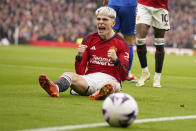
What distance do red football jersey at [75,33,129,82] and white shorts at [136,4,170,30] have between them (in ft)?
6.93

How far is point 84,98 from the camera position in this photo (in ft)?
22.1

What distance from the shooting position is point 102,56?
7168 mm

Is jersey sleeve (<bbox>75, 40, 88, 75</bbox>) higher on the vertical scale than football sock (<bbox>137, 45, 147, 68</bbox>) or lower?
higher

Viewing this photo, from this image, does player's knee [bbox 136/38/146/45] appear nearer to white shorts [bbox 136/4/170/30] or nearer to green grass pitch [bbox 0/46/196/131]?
white shorts [bbox 136/4/170/30]

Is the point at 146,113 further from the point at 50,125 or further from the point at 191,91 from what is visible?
the point at 191,91

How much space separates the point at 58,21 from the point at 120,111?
3662cm

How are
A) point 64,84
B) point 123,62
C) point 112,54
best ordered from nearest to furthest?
1. point 112,54
2. point 64,84
3. point 123,62

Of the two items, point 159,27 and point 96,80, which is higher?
point 159,27

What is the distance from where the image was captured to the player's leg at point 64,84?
635cm

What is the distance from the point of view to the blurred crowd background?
37.8 metres

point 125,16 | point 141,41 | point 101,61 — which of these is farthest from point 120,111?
point 125,16

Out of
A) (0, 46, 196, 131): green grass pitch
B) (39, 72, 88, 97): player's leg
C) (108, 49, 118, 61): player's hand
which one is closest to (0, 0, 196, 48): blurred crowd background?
(0, 46, 196, 131): green grass pitch

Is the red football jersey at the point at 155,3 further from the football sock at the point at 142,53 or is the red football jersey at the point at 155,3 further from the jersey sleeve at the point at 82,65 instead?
the jersey sleeve at the point at 82,65

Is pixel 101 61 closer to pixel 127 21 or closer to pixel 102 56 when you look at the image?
pixel 102 56
